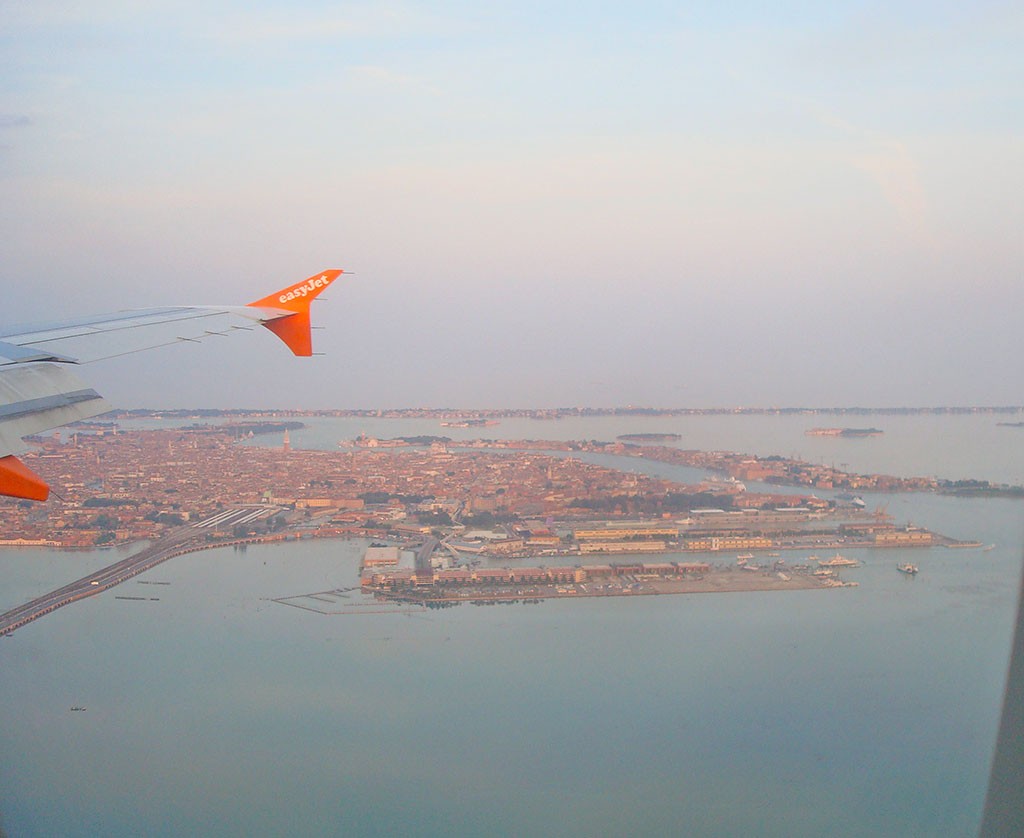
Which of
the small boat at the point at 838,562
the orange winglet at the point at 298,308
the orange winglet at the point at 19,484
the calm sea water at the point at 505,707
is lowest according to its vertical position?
the calm sea water at the point at 505,707

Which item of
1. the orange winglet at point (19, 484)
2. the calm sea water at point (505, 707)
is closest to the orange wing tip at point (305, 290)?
the orange winglet at point (19, 484)

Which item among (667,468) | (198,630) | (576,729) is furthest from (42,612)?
(667,468)

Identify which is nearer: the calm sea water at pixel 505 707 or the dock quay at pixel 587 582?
the calm sea water at pixel 505 707

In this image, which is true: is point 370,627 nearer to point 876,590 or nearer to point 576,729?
point 576,729

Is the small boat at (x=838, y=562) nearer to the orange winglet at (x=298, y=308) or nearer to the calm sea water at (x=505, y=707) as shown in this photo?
the calm sea water at (x=505, y=707)

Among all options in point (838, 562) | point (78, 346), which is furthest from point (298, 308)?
point (838, 562)

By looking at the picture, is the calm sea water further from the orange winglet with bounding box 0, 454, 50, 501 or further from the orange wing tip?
the orange winglet with bounding box 0, 454, 50, 501

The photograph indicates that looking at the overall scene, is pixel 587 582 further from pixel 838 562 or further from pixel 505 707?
pixel 838 562
